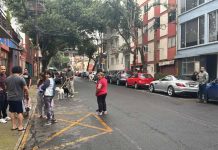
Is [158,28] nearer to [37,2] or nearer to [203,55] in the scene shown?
[203,55]

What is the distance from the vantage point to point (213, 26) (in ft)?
93.8

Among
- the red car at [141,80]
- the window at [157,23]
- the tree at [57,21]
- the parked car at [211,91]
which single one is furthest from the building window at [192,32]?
the tree at [57,21]

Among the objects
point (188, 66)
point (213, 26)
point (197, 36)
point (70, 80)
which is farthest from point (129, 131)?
point (188, 66)

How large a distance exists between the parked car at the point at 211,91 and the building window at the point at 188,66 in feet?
47.8

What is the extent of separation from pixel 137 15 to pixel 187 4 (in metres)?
8.14

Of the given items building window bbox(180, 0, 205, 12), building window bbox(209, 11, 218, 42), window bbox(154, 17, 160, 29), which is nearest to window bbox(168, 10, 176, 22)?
building window bbox(180, 0, 205, 12)

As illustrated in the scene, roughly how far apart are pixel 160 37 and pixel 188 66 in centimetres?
786

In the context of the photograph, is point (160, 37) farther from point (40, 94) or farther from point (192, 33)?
point (40, 94)

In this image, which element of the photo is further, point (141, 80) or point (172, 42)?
point (172, 42)

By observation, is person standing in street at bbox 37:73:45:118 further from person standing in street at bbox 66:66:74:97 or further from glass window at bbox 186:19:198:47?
glass window at bbox 186:19:198:47

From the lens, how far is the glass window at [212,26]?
1111 inches

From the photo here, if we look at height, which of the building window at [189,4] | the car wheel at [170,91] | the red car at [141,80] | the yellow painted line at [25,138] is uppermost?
the building window at [189,4]

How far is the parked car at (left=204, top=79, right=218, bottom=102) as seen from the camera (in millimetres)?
17266

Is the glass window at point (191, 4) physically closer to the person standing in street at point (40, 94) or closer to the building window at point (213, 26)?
the building window at point (213, 26)
